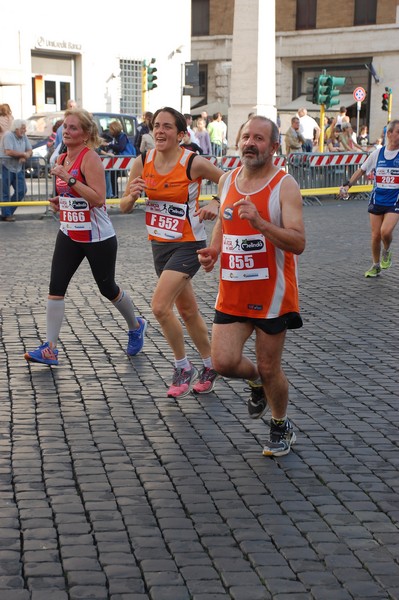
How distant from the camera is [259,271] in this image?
18.0 feet

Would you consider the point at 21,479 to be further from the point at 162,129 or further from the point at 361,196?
the point at 361,196

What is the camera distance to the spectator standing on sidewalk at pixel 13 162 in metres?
19.2

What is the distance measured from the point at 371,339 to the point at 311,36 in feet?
172

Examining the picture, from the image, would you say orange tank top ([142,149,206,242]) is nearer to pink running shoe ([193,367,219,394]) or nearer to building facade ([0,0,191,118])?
pink running shoe ([193,367,219,394])

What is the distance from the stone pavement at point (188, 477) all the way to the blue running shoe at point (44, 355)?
72 mm

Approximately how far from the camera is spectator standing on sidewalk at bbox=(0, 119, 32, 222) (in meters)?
19.2

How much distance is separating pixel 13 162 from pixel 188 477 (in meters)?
14.8

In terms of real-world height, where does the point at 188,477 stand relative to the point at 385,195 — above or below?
below

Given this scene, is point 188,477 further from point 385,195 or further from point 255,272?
point 385,195

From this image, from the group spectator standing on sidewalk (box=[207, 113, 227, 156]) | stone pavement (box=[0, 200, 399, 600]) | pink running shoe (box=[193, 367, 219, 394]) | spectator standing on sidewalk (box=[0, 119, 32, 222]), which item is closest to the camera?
stone pavement (box=[0, 200, 399, 600])

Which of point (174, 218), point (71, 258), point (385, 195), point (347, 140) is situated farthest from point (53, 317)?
point (347, 140)

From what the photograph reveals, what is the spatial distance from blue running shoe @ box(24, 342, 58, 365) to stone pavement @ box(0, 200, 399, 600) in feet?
0.24

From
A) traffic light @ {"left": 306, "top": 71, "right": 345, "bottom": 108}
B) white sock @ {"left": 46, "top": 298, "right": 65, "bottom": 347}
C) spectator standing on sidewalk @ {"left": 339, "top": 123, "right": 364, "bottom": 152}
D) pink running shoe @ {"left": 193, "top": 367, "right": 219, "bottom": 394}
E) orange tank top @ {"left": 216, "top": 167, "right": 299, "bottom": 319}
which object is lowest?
pink running shoe @ {"left": 193, "top": 367, "right": 219, "bottom": 394}

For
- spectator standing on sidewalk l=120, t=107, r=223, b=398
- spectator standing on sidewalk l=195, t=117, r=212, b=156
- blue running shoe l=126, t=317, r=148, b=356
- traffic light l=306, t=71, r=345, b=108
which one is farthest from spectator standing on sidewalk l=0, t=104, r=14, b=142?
spectator standing on sidewalk l=120, t=107, r=223, b=398
